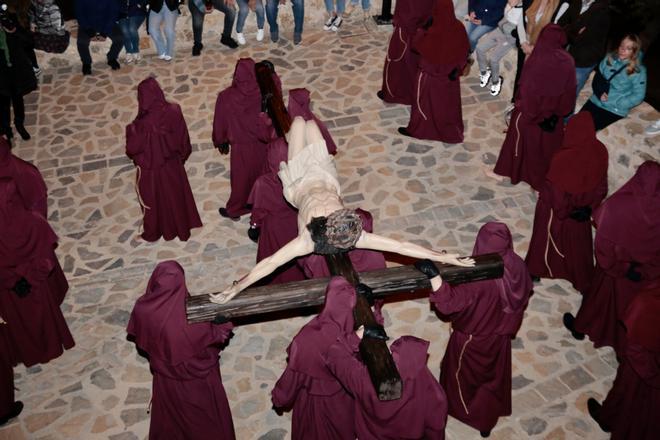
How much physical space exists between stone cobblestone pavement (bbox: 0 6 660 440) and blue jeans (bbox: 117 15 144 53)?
274 millimetres

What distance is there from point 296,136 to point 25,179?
9.21ft

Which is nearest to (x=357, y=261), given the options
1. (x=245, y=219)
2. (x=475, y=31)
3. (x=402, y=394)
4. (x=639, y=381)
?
(x=402, y=394)

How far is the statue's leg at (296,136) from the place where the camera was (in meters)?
7.54

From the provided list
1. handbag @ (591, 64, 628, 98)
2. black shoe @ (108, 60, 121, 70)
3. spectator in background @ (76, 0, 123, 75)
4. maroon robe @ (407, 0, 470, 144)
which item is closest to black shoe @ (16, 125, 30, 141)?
spectator in background @ (76, 0, 123, 75)

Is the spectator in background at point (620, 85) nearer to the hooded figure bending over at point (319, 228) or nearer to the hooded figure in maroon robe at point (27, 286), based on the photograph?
the hooded figure bending over at point (319, 228)

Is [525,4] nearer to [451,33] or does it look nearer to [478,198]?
[451,33]

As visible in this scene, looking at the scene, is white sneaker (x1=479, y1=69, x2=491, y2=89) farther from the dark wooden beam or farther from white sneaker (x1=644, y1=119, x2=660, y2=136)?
the dark wooden beam

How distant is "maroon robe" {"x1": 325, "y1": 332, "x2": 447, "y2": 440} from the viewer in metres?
A: 5.51

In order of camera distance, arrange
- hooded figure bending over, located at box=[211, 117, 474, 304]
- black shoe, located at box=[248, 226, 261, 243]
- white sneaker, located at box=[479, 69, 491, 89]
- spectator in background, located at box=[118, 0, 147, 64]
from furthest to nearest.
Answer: spectator in background, located at box=[118, 0, 147, 64]
white sneaker, located at box=[479, 69, 491, 89]
black shoe, located at box=[248, 226, 261, 243]
hooded figure bending over, located at box=[211, 117, 474, 304]

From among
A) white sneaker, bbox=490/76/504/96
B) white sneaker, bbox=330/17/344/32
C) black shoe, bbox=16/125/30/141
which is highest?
white sneaker, bbox=330/17/344/32

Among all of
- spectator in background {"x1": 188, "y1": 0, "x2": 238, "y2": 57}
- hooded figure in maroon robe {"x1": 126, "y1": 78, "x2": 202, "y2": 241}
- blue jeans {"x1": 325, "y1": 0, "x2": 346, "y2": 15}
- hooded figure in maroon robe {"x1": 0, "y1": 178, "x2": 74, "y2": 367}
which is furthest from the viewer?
blue jeans {"x1": 325, "y1": 0, "x2": 346, "y2": 15}

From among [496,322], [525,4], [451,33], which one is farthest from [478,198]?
[496,322]

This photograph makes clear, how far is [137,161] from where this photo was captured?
8852 mm

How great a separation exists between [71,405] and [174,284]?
103 inches
